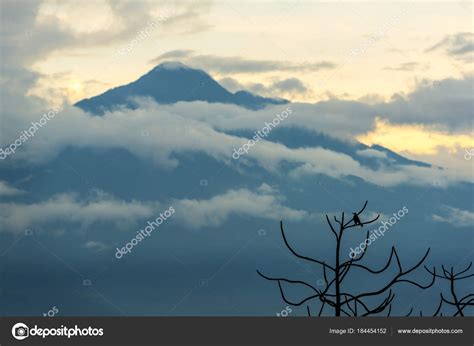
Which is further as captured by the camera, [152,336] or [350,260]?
[152,336]

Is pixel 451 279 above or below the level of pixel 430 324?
above

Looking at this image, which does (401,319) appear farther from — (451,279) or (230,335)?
(451,279)

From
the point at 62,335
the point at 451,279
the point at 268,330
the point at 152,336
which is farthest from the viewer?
the point at 62,335

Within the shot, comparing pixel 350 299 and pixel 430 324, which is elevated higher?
pixel 350 299

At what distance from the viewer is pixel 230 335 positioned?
420 cm

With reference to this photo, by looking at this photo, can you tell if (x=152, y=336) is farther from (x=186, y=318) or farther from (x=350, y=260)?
(x=350, y=260)

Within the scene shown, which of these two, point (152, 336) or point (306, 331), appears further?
point (152, 336)

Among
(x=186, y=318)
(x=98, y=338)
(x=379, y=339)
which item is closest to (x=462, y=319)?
(x=379, y=339)

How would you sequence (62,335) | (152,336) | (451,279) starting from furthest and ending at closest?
(62,335) < (152,336) < (451,279)

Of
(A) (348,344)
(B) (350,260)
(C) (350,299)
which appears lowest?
(A) (348,344)

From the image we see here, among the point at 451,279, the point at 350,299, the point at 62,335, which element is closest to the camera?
the point at 350,299

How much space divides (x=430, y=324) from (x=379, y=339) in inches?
15.4

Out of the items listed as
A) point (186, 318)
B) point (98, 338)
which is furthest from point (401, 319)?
point (98, 338)

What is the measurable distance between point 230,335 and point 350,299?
7.76 ft
